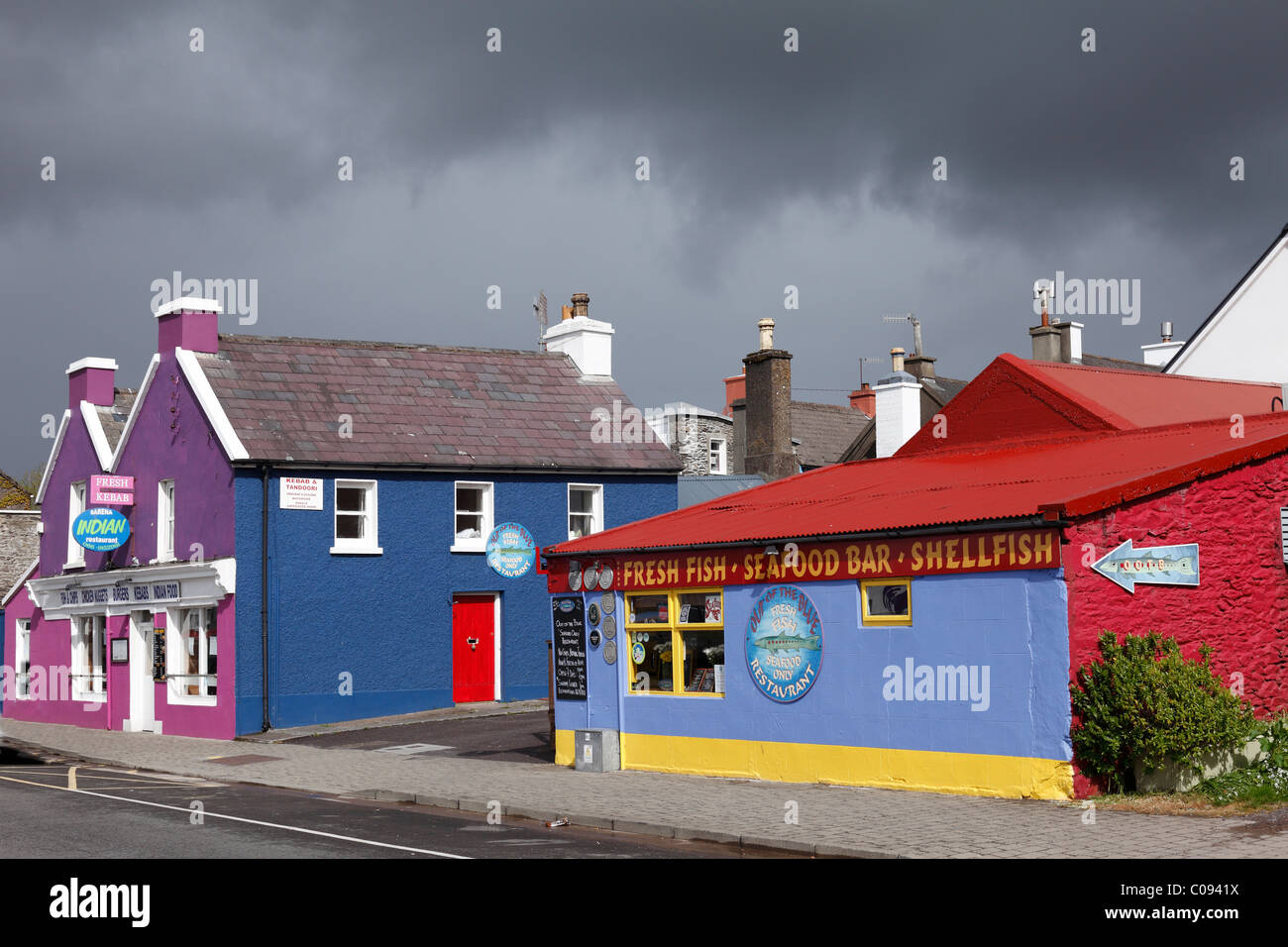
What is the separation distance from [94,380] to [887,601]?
2497 centimetres

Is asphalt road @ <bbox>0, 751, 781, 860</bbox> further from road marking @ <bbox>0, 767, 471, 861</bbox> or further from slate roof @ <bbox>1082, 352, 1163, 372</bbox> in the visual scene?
slate roof @ <bbox>1082, 352, 1163, 372</bbox>

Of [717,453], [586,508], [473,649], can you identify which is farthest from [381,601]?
[717,453]

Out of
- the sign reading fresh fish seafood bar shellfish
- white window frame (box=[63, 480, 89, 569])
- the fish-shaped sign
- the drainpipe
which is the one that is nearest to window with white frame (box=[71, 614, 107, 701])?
white window frame (box=[63, 480, 89, 569])

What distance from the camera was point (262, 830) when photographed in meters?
14.4

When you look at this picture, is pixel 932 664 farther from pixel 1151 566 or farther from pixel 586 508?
pixel 586 508

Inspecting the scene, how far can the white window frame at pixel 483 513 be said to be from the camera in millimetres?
29938

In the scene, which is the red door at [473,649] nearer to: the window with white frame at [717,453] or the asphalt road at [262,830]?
the asphalt road at [262,830]

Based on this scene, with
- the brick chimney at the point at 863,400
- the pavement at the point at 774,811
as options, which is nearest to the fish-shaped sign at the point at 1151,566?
the pavement at the point at 774,811

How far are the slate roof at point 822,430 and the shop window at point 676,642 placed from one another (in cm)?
3242

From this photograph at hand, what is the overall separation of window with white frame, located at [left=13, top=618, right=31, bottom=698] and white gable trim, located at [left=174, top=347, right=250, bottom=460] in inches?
511

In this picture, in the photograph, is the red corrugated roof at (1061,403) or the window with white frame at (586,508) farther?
the window with white frame at (586,508)

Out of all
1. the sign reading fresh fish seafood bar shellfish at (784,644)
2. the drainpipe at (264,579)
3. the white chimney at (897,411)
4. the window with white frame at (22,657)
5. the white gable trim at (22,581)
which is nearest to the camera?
the sign reading fresh fish seafood bar shellfish at (784,644)

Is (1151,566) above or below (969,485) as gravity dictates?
below

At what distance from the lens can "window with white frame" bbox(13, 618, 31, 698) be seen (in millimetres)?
38469
